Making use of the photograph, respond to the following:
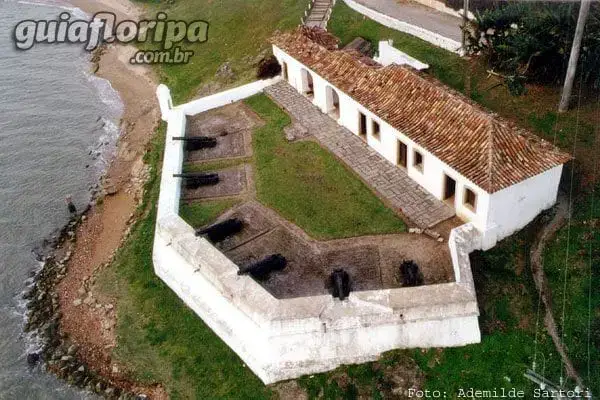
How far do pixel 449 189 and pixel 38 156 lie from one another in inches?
1034

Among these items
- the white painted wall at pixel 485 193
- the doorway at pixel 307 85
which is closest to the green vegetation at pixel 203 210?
the white painted wall at pixel 485 193

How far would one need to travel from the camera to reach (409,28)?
1446 inches

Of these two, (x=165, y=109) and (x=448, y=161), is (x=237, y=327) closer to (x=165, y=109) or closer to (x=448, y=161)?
(x=448, y=161)

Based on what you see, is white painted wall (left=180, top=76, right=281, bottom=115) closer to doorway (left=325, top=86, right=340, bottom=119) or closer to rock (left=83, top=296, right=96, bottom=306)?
doorway (left=325, top=86, right=340, bottom=119)

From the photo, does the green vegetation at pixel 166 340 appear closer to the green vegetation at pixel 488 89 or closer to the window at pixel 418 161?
the window at pixel 418 161

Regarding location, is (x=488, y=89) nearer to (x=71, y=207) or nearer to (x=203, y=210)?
(x=203, y=210)

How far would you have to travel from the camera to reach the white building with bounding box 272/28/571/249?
21656 millimetres

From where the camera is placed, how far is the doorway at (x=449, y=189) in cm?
2364

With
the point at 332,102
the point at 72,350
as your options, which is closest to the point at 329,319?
the point at 72,350

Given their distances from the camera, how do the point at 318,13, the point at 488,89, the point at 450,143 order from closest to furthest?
1. the point at 450,143
2. the point at 488,89
3. the point at 318,13

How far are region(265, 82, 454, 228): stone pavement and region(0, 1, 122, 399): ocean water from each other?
42.2 feet

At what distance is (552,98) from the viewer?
28.1 metres

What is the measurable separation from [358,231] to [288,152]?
6.49 metres

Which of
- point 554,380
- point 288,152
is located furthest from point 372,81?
point 554,380
